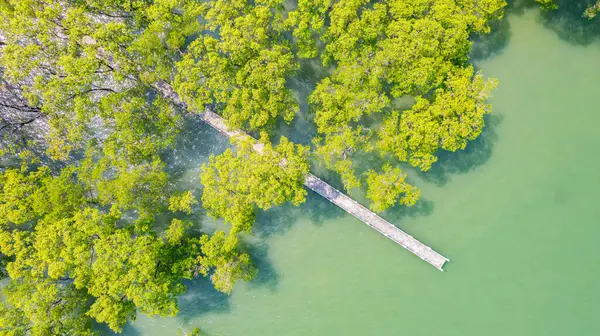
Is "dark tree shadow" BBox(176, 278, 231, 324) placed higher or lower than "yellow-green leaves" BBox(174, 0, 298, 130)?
lower

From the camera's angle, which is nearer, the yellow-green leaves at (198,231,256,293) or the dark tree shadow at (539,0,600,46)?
the yellow-green leaves at (198,231,256,293)

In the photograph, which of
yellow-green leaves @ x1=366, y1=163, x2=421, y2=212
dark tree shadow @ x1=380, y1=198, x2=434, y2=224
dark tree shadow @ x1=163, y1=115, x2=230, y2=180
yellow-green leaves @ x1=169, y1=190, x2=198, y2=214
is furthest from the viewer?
dark tree shadow @ x1=163, y1=115, x2=230, y2=180

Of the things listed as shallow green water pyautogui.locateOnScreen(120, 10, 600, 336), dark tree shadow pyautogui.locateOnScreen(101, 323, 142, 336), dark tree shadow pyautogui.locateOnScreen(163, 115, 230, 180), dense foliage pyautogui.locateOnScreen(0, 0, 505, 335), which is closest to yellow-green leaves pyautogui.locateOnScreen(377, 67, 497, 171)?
dense foliage pyautogui.locateOnScreen(0, 0, 505, 335)

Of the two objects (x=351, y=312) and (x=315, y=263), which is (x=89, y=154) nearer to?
(x=315, y=263)

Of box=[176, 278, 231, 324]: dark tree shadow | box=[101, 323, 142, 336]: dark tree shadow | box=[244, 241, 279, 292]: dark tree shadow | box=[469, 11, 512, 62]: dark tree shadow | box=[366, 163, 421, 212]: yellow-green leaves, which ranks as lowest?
box=[101, 323, 142, 336]: dark tree shadow

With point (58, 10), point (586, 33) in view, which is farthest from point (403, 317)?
point (58, 10)

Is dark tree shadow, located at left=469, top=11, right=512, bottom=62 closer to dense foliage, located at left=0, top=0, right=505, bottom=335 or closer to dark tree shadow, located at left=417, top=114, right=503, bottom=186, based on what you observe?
dense foliage, located at left=0, top=0, right=505, bottom=335
